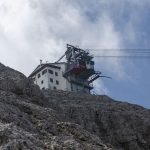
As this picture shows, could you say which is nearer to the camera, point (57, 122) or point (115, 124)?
point (57, 122)

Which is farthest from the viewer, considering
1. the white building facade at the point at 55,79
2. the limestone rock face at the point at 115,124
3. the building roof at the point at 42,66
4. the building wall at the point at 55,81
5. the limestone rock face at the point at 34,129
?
the building roof at the point at 42,66

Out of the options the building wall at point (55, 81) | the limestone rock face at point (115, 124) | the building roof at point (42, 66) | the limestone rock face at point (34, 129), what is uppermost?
the building roof at point (42, 66)

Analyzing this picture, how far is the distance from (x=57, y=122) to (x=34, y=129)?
5093 mm

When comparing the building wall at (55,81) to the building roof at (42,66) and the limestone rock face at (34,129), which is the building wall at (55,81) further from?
the limestone rock face at (34,129)

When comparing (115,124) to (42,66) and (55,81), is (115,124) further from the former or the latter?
(42,66)

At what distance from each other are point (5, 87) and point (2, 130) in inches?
989

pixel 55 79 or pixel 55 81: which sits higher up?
pixel 55 79

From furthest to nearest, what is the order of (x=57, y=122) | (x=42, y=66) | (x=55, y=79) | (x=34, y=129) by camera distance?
1. (x=42, y=66)
2. (x=55, y=79)
3. (x=57, y=122)
4. (x=34, y=129)

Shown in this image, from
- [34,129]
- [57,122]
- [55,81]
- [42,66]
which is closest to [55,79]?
[55,81]

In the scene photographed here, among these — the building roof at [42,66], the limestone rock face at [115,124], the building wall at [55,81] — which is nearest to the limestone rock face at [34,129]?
the limestone rock face at [115,124]

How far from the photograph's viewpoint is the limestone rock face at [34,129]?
28.0 metres

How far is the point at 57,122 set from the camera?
40188 millimetres

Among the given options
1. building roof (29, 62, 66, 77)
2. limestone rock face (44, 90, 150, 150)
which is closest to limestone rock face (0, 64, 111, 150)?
limestone rock face (44, 90, 150, 150)

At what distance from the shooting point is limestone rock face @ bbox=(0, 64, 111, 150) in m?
28.0
